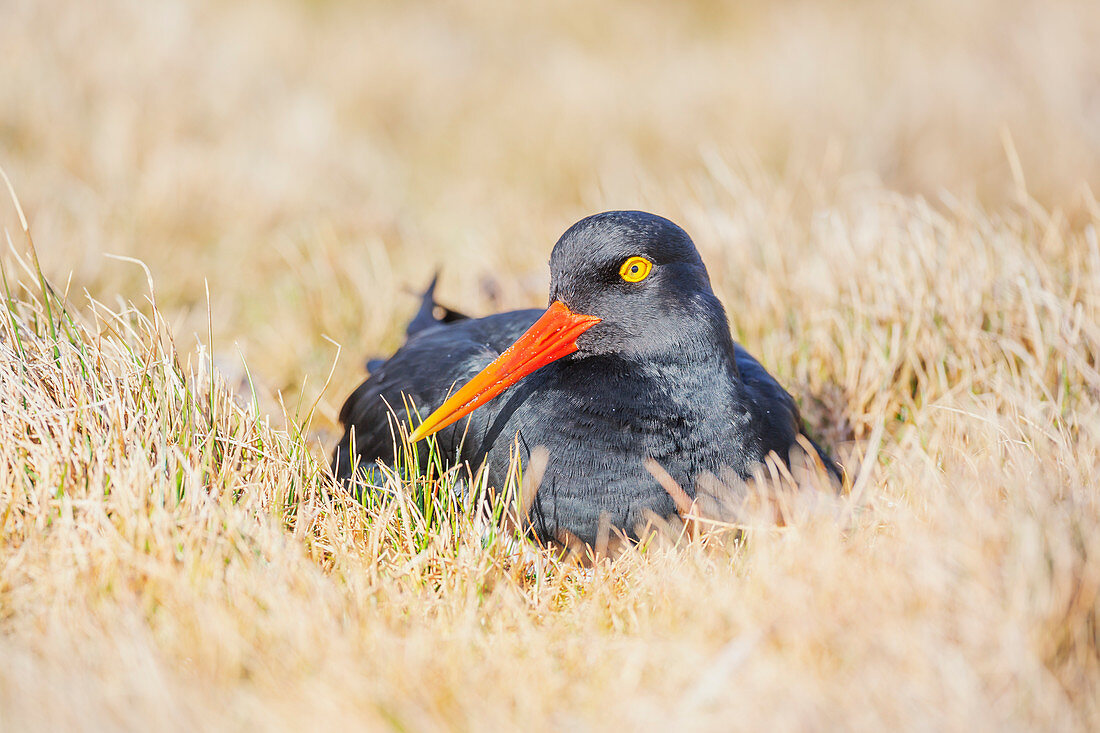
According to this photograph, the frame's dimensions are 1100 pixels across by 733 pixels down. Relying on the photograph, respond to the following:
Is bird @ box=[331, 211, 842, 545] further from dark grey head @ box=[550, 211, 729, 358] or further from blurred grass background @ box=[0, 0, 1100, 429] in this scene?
blurred grass background @ box=[0, 0, 1100, 429]

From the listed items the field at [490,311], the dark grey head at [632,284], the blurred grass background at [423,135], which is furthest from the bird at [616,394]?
the blurred grass background at [423,135]

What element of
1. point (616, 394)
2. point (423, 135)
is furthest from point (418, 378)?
point (423, 135)

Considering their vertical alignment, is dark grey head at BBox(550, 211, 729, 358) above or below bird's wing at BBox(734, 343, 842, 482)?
above

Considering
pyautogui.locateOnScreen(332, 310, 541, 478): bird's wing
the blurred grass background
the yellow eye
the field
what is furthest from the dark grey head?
the blurred grass background

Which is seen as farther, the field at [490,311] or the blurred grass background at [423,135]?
the blurred grass background at [423,135]

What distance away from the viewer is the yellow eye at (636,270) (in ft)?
8.73

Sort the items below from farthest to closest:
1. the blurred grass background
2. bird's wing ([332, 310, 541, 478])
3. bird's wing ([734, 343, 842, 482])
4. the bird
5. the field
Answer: the blurred grass background → bird's wing ([332, 310, 541, 478]) → bird's wing ([734, 343, 842, 482]) → the bird → the field

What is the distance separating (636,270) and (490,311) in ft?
7.26

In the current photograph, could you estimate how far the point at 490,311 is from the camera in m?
4.81

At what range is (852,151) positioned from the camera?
696 cm

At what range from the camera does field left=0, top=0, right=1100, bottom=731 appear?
1.78 metres

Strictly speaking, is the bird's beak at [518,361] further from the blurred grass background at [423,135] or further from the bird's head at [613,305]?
the blurred grass background at [423,135]

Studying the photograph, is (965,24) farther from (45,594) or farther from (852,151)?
(45,594)

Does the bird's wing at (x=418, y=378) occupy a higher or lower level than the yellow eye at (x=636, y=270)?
lower
